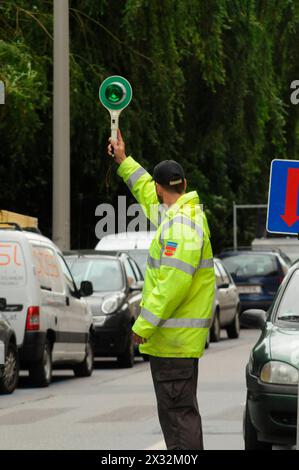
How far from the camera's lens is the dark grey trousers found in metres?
9.27

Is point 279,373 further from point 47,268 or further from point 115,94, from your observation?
point 47,268

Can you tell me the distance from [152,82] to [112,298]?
666 cm

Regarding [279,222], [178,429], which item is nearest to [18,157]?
[279,222]

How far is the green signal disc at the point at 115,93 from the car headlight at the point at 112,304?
33.9ft

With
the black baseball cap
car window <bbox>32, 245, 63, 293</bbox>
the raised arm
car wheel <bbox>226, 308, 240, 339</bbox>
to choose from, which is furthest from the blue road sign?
car wheel <bbox>226, 308, 240, 339</bbox>

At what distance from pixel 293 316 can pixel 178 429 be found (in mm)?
2900

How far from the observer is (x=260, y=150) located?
31078mm

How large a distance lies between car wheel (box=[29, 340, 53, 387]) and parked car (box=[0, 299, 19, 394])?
833mm

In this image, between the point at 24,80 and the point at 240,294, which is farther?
the point at 240,294

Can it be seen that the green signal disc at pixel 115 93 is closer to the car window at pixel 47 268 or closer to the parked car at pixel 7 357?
the parked car at pixel 7 357

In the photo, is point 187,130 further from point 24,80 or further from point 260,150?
point 24,80

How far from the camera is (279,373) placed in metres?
11.0

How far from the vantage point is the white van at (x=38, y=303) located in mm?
18344

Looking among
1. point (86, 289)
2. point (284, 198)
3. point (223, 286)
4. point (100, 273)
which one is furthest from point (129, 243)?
point (284, 198)
